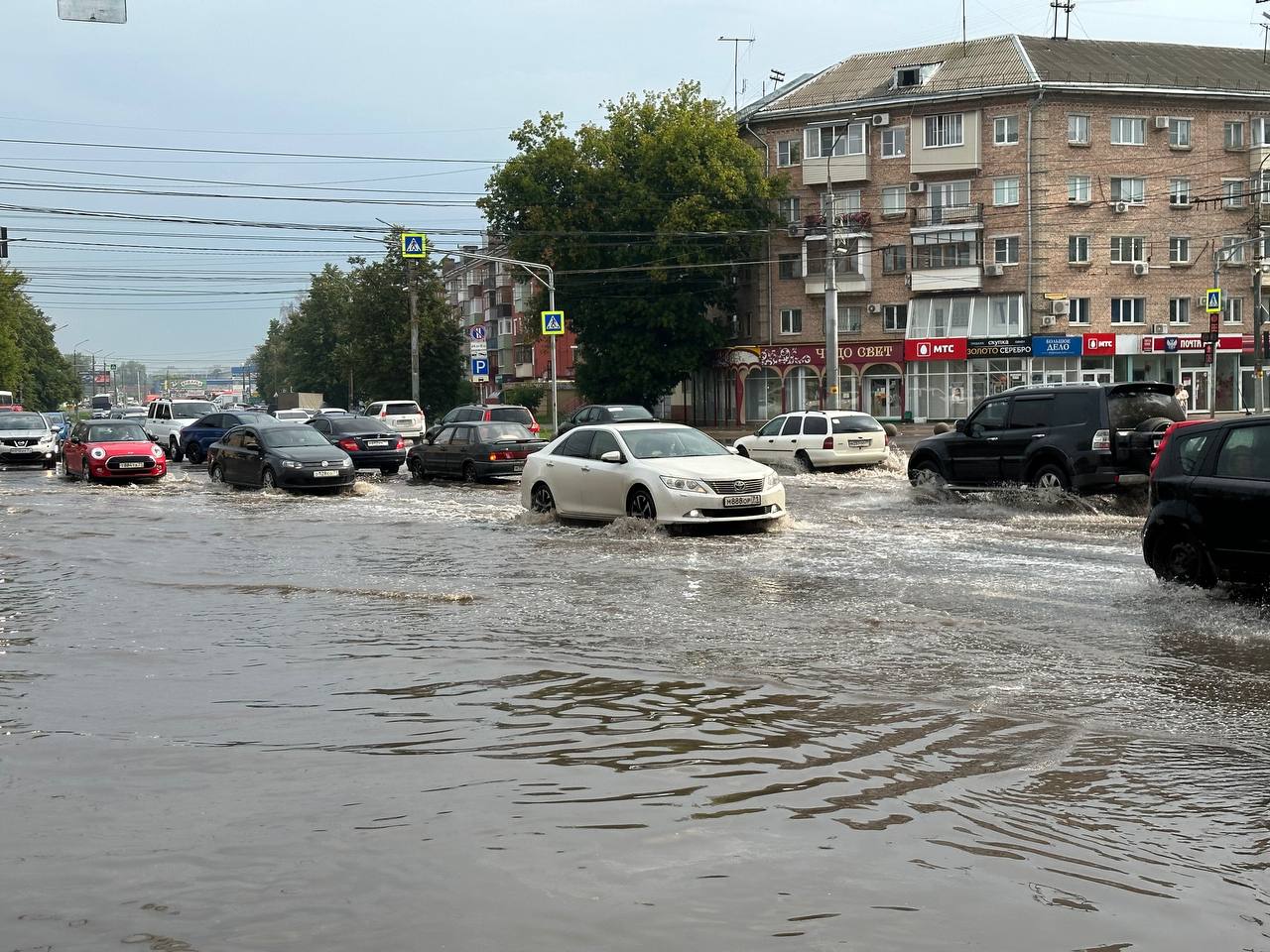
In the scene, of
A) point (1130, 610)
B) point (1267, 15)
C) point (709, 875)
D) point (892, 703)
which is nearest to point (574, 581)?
point (1130, 610)

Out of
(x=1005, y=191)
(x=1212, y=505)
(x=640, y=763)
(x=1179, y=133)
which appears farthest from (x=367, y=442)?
(x=1179, y=133)

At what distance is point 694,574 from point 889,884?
890cm

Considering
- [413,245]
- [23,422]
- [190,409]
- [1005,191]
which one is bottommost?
[23,422]

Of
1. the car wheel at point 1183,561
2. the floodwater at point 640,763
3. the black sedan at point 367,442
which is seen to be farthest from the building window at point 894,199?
the car wheel at point 1183,561

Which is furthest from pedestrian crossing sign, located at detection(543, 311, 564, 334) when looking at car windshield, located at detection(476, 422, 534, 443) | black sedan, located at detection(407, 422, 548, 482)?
car windshield, located at detection(476, 422, 534, 443)

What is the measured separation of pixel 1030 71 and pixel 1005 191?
5.14 metres

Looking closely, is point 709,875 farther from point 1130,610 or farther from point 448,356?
point 448,356

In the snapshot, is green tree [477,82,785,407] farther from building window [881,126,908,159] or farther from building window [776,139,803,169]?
building window [881,126,908,159]

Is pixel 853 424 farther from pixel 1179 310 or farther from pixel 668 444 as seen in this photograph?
pixel 1179 310

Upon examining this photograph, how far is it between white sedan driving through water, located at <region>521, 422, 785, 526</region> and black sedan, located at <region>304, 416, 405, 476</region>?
580 inches

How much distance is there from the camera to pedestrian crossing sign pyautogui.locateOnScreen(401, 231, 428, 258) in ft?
140

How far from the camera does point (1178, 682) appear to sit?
793 centimetres

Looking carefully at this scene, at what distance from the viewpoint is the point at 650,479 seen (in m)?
17.0

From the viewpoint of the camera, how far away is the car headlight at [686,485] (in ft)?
54.6
